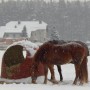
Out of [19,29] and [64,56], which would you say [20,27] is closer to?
[19,29]

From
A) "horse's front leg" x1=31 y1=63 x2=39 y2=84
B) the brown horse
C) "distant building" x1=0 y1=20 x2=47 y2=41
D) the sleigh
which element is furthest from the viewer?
"distant building" x1=0 y1=20 x2=47 y2=41

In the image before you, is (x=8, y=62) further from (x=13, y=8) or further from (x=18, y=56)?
(x=13, y=8)

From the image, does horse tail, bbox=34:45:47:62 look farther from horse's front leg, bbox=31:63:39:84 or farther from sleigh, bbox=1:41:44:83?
sleigh, bbox=1:41:44:83

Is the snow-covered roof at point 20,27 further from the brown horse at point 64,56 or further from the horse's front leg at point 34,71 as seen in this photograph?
the brown horse at point 64,56

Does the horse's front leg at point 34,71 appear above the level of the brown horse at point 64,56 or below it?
below

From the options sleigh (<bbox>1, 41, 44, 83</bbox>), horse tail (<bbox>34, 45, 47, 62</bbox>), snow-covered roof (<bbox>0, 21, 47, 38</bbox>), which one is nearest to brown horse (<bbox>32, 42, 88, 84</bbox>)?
horse tail (<bbox>34, 45, 47, 62</bbox>)

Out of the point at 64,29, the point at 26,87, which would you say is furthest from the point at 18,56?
the point at 64,29

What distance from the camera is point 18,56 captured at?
14.1 metres

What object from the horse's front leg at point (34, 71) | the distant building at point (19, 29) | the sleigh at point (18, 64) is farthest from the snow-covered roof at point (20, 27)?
the horse's front leg at point (34, 71)

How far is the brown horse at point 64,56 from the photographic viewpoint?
11836mm

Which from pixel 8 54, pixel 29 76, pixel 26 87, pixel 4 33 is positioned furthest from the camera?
pixel 4 33

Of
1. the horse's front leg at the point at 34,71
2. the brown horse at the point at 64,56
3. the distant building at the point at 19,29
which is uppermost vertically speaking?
the brown horse at the point at 64,56

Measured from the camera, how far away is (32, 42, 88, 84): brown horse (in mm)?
11836

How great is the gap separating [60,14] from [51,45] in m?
144
